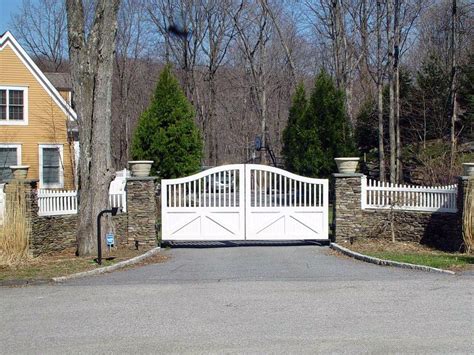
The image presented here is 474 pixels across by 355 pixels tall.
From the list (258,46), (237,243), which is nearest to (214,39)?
(258,46)

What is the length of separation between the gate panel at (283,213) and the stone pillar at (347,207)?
298 mm

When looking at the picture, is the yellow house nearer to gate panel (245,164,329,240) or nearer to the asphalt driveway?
gate panel (245,164,329,240)

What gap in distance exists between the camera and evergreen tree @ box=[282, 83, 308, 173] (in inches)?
1174

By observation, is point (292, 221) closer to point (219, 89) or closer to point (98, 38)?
point (98, 38)

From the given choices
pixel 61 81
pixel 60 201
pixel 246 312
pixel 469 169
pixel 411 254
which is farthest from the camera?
pixel 61 81

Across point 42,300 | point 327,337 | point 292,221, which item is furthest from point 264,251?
point 327,337

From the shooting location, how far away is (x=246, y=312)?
8.94m

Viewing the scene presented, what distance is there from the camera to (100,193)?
1611cm

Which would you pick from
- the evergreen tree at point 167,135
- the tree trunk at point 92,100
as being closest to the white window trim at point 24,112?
the evergreen tree at point 167,135

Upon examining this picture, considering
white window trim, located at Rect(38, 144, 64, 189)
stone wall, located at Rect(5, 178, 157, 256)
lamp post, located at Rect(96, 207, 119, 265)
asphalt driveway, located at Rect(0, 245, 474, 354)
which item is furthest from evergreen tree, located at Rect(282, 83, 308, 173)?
asphalt driveway, located at Rect(0, 245, 474, 354)

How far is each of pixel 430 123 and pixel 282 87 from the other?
21442 millimetres

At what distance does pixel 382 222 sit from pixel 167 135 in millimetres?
13507

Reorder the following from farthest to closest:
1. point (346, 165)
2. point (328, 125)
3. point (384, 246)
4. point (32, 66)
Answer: point (32, 66) → point (328, 125) → point (346, 165) → point (384, 246)

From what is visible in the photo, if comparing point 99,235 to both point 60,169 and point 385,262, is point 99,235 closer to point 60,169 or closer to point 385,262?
point 385,262
